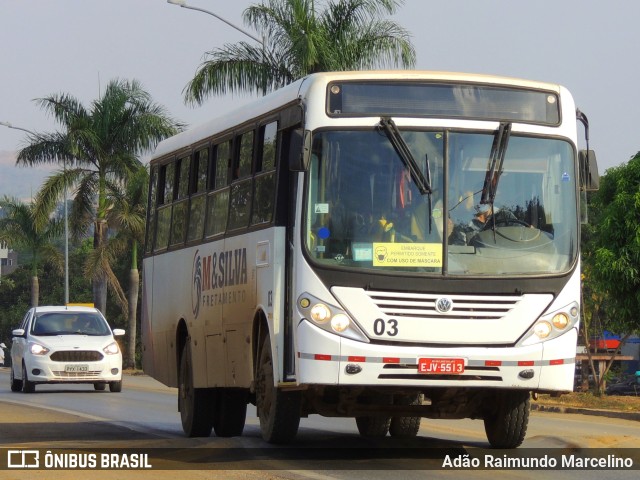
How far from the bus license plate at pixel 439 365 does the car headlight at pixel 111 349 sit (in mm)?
18434

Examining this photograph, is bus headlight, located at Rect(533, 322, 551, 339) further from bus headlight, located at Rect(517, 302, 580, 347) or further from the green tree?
the green tree

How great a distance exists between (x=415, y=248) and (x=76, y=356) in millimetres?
18213

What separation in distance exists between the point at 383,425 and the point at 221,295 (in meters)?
2.62

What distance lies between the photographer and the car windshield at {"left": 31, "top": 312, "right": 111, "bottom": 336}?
30.2m

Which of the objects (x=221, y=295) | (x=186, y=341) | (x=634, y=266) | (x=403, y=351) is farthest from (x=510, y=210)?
(x=634, y=266)

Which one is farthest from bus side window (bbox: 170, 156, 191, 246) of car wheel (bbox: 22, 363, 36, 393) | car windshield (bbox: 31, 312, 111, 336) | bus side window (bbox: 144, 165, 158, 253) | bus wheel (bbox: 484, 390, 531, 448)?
car windshield (bbox: 31, 312, 111, 336)

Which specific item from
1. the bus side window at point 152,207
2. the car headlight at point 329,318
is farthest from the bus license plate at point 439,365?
the bus side window at point 152,207

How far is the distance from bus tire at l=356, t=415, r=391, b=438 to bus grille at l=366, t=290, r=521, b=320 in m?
4.39

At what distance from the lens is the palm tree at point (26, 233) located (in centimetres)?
6444

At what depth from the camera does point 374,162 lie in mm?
12453

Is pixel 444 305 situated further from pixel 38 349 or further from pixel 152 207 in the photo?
pixel 38 349

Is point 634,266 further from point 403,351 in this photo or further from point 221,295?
point 403,351

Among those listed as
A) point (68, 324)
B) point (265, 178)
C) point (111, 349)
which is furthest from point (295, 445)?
point (68, 324)

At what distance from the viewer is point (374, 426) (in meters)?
16.5
